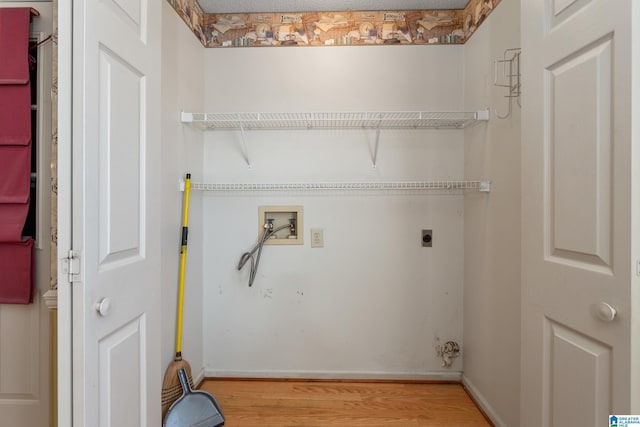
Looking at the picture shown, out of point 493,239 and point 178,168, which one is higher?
point 178,168

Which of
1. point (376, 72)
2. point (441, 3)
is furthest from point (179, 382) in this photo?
point (441, 3)

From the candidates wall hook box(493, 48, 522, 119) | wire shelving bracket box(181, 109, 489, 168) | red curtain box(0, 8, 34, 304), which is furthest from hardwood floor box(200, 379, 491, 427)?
wall hook box(493, 48, 522, 119)

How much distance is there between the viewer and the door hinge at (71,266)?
82 cm

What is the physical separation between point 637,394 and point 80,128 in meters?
1.58

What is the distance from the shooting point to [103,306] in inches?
34.5

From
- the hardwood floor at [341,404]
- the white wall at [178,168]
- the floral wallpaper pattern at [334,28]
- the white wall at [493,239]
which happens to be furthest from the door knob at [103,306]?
the floral wallpaper pattern at [334,28]

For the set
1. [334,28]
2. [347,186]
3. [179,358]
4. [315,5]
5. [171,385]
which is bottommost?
[171,385]

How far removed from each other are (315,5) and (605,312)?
2.20 meters

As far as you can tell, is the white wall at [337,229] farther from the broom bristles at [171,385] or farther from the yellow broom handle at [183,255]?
the broom bristles at [171,385]

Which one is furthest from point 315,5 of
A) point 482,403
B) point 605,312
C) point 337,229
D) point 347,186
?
point 482,403

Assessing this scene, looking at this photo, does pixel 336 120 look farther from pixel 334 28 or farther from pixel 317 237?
pixel 317 237

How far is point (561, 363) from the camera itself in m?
0.96

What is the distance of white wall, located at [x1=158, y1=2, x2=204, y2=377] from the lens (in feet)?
5.42

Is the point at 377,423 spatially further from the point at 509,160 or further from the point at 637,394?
the point at 509,160
